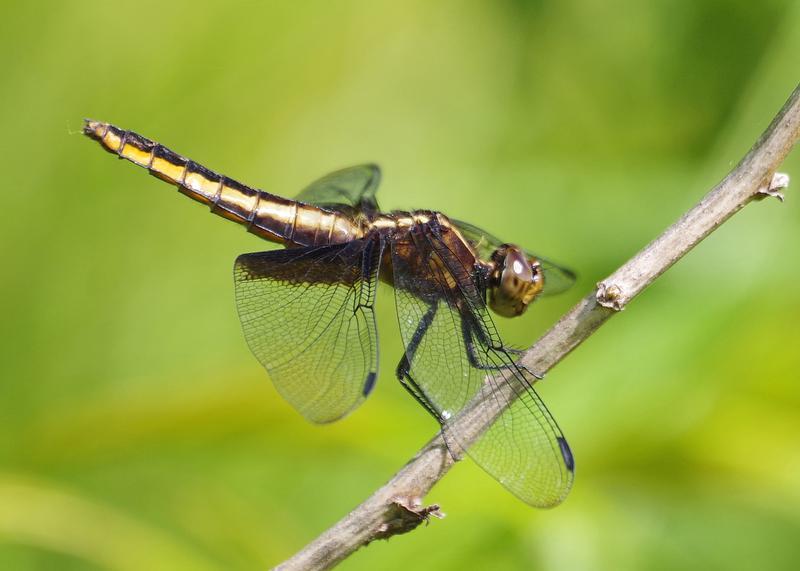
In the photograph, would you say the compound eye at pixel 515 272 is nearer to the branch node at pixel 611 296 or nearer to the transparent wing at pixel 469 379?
the transparent wing at pixel 469 379

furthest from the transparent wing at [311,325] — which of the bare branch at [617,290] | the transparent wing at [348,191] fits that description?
the bare branch at [617,290]

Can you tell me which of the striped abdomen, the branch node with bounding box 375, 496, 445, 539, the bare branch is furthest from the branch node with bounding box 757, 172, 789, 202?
the striped abdomen

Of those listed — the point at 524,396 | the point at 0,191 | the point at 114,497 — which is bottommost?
the point at 524,396

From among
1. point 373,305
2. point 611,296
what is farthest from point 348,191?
point 611,296

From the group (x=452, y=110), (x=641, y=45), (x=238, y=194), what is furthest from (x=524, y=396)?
(x=641, y=45)

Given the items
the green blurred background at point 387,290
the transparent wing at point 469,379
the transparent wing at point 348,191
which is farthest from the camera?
the green blurred background at point 387,290

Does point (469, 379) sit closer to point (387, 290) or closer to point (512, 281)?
point (512, 281)

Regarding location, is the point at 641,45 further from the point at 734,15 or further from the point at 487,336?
the point at 487,336
